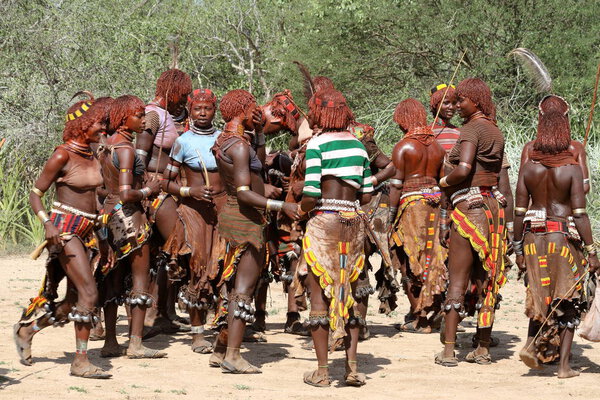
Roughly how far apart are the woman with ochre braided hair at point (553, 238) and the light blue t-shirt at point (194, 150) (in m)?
2.48

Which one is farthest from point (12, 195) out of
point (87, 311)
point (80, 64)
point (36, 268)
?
point (87, 311)

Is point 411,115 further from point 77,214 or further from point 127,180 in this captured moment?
point 77,214

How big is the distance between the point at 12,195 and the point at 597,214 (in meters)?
8.68

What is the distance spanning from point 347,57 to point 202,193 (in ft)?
40.8

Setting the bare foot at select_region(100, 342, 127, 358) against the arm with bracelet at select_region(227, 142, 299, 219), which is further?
the bare foot at select_region(100, 342, 127, 358)

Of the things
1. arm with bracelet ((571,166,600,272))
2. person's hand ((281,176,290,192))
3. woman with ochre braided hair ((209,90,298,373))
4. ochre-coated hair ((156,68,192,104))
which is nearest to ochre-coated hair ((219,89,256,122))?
woman with ochre braided hair ((209,90,298,373))

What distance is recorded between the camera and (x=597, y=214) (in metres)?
13.0

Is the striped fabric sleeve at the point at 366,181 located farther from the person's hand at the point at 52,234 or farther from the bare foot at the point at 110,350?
the bare foot at the point at 110,350

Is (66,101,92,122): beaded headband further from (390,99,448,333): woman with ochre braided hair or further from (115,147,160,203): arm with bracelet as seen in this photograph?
(390,99,448,333): woman with ochre braided hair

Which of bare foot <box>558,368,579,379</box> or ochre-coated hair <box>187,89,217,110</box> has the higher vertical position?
ochre-coated hair <box>187,89,217,110</box>

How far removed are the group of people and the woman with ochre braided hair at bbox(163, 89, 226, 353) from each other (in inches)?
0.5

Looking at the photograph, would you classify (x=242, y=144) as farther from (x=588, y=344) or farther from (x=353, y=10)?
(x=353, y=10)

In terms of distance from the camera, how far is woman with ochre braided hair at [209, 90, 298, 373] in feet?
23.2

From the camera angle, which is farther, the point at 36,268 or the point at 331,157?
the point at 36,268
